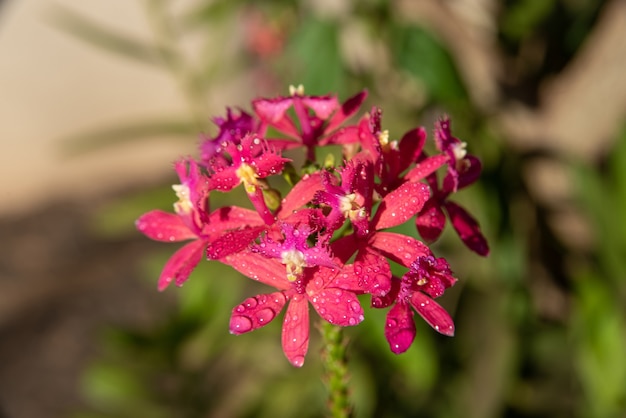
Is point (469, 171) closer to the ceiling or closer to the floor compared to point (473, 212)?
closer to the ceiling

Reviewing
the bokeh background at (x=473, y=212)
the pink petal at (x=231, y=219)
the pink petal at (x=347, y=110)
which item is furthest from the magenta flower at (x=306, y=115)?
the bokeh background at (x=473, y=212)

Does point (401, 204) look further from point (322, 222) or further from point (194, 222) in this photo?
point (194, 222)

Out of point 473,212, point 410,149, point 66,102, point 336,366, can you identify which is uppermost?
point 410,149

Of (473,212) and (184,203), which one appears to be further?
(473,212)

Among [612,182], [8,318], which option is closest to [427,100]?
[612,182]

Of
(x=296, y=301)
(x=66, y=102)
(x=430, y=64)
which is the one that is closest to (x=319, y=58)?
(x=430, y=64)

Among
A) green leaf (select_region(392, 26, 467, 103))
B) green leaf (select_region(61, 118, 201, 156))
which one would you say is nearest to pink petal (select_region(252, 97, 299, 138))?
green leaf (select_region(392, 26, 467, 103))

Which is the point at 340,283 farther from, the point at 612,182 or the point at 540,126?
the point at 540,126
